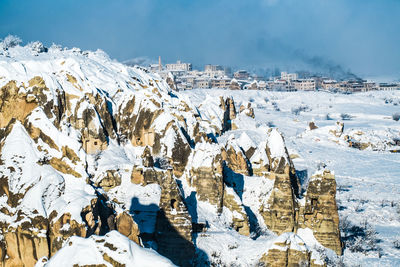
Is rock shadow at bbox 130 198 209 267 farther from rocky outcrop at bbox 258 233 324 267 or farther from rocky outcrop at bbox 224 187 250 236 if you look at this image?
rocky outcrop at bbox 224 187 250 236

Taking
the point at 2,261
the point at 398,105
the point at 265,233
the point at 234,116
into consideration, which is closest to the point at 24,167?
the point at 2,261

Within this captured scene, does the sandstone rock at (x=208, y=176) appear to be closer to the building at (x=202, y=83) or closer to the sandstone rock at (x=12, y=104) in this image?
the sandstone rock at (x=12, y=104)

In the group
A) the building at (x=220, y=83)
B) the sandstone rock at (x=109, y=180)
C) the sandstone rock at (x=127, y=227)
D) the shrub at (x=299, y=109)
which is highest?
the building at (x=220, y=83)

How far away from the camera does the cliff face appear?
1973cm

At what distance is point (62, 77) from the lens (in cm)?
3928

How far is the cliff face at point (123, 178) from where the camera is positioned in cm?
1973

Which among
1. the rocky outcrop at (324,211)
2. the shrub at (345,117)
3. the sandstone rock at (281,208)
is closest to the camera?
the rocky outcrop at (324,211)

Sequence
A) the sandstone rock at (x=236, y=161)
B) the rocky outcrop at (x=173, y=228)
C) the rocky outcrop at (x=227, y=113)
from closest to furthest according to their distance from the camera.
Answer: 1. the rocky outcrop at (x=173, y=228)
2. the sandstone rock at (x=236, y=161)
3. the rocky outcrop at (x=227, y=113)

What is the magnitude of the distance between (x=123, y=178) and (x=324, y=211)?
12.2 metres

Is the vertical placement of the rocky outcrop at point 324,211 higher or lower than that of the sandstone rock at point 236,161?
lower

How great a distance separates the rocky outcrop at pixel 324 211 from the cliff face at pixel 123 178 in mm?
57

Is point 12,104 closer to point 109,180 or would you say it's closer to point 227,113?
point 109,180

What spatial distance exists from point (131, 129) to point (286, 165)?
1266 centimetres

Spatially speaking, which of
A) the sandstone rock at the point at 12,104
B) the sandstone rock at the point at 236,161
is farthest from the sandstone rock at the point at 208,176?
the sandstone rock at the point at 12,104
